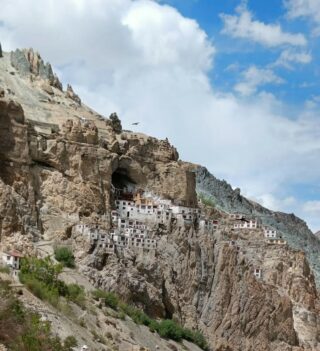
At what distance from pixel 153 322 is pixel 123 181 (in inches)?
723

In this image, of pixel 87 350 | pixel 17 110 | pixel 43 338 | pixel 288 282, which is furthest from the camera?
pixel 288 282

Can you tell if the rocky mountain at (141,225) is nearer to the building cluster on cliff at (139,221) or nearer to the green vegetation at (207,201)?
the building cluster on cliff at (139,221)

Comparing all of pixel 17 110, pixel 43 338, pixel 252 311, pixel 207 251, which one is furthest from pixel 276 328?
pixel 43 338

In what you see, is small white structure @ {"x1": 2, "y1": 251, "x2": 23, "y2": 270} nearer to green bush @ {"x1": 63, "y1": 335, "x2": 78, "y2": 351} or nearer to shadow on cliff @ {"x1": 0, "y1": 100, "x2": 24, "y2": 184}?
shadow on cliff @ {"x1": 0, "y1": 100, "x2": 24, "y2": 184}

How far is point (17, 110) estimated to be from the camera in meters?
62.4

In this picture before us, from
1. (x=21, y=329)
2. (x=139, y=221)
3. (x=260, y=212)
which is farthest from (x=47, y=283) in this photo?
(x=260, y=212)

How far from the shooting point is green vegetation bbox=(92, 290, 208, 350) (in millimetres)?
54938

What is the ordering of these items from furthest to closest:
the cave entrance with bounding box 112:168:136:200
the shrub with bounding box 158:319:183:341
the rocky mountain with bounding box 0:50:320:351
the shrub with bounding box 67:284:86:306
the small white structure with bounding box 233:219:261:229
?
1. the small white structure with bounding box 233:219:261:229
2. the cave entrance with bounding box 112:168:136:200
3. the rocky mountain with bounding box 0:50:320:351
4. the shrub with bounding box 158:319:183:341
5. the shrub with bounding box 67:284:86:306

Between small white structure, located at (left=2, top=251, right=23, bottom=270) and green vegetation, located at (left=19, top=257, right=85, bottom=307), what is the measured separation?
348 mm

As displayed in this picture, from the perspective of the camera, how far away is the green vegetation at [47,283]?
161 feet

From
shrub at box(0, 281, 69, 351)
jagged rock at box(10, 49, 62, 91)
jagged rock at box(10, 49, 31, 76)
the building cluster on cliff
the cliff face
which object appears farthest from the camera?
the cliff face

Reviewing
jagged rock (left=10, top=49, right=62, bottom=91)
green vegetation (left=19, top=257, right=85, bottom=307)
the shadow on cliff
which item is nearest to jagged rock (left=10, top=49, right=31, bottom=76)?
jagged rock (left=10, top=49, right=62, bottom=91)

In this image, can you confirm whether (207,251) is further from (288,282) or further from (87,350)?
(87,350)

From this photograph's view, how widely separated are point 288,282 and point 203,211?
987 cm
